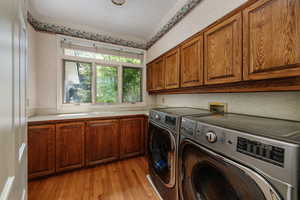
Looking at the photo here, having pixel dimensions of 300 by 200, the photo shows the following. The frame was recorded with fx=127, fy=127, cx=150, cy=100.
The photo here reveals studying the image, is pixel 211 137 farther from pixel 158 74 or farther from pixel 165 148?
pixel 158 74

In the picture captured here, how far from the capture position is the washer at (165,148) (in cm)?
114

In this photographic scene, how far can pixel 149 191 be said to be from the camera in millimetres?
1547

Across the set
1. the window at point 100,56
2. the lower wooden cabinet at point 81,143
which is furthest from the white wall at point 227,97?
the lower wooden cabinet at point 81,143

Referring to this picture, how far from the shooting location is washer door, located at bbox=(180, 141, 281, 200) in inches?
21.2

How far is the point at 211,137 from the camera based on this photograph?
0.76 m

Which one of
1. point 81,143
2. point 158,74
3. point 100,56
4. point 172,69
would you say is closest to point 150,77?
point 158,74

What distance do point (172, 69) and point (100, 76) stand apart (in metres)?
1.53

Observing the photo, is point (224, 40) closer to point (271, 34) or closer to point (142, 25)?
point (271, 34)

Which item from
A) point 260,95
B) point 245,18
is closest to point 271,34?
point 245,18

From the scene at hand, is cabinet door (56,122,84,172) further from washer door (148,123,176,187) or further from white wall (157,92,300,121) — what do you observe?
white wall (157,92,300,121)

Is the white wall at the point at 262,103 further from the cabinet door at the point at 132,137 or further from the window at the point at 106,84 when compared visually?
the window at the point at 106,84

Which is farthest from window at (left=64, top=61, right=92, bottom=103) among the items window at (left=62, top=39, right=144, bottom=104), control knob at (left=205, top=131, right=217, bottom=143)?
control knob at (left=205, top=131, right=217, bottom=143)

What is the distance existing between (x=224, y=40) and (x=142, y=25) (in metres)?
1.76

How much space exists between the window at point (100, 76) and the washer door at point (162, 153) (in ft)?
4.77
